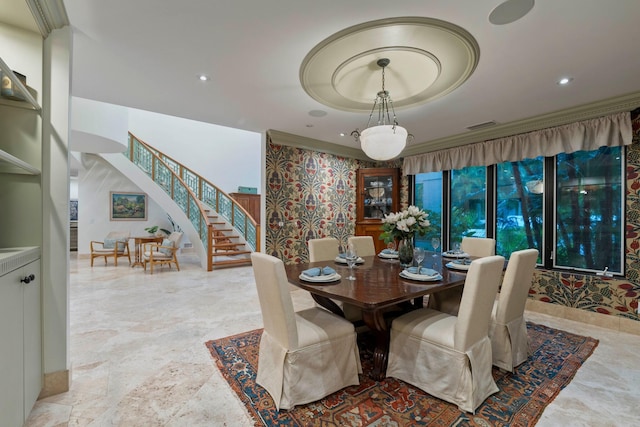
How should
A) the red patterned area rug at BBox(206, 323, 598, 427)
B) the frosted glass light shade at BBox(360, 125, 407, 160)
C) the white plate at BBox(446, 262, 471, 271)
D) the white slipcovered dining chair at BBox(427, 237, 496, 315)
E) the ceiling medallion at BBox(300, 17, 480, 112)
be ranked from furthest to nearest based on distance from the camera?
the white slipcovered dining chair at BBox(427, 237, 496, 315) < the frosted glass light shade at BBox(360, 125, 407, 160) < the white plate at BBox(446, 262, 471, 271) < the ceiling medallion at BBox(300, 17, 480, 112) < the red patterned area rug at BBox(206, 323, 598, 427)

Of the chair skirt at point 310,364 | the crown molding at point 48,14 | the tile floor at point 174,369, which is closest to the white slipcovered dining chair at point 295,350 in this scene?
the chair skirt at point 310,364

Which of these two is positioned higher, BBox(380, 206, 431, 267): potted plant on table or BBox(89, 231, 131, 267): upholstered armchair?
BBox(380, 206, 431, 267): potted plant on table

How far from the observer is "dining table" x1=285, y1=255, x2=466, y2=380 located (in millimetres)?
1679

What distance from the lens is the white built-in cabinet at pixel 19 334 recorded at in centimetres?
132

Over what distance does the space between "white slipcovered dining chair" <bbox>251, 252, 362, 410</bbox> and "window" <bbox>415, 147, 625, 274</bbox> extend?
10.9 ft

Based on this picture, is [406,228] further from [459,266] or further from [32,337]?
[32,337]

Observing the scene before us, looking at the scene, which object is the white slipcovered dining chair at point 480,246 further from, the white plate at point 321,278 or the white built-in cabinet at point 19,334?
the white built-in cabinet at point 19,334

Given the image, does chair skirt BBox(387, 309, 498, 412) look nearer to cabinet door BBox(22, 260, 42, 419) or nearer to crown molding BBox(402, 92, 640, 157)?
cabinet door BBox(22, 260, 42, 419)

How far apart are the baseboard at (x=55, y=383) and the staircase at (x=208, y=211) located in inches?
156

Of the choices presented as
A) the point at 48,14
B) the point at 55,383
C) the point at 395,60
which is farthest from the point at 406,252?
the point at 48,14

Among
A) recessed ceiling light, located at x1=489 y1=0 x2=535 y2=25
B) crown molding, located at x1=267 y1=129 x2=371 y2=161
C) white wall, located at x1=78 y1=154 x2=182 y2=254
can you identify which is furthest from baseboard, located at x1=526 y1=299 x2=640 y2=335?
white wall, located at x1=78 y1=154 x2=182 y2=254

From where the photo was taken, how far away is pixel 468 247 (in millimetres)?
3469

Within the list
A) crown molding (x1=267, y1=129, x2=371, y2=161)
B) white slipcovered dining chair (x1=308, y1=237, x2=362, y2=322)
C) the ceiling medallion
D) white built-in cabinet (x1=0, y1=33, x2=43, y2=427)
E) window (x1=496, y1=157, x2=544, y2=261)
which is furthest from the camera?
crown molding (x1=267, y1=129, x2=371, y2=161)

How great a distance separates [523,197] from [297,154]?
11.2 ft
